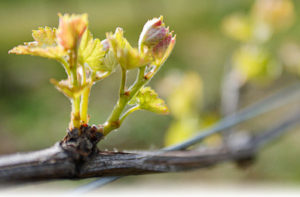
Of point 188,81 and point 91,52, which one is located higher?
point 188,81

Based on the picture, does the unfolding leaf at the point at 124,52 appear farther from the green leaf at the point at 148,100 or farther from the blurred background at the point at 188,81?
the blurred background at the point at 188,81

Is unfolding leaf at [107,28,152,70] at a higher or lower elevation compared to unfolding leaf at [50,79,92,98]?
higher

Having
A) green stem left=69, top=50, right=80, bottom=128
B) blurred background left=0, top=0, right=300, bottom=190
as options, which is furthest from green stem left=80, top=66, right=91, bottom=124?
blurred background left=0, top=0, right=300, bottom=190

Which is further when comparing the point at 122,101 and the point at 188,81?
the point at 188,81

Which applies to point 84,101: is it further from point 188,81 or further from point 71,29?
point 188,81

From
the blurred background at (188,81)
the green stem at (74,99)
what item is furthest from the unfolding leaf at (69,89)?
the blurred background at (188,81)

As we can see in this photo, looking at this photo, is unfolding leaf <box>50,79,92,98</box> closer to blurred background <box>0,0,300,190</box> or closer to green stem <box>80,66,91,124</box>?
green stem <box>80,66,91,124</box>

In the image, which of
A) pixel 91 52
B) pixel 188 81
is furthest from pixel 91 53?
pixel 188 81
